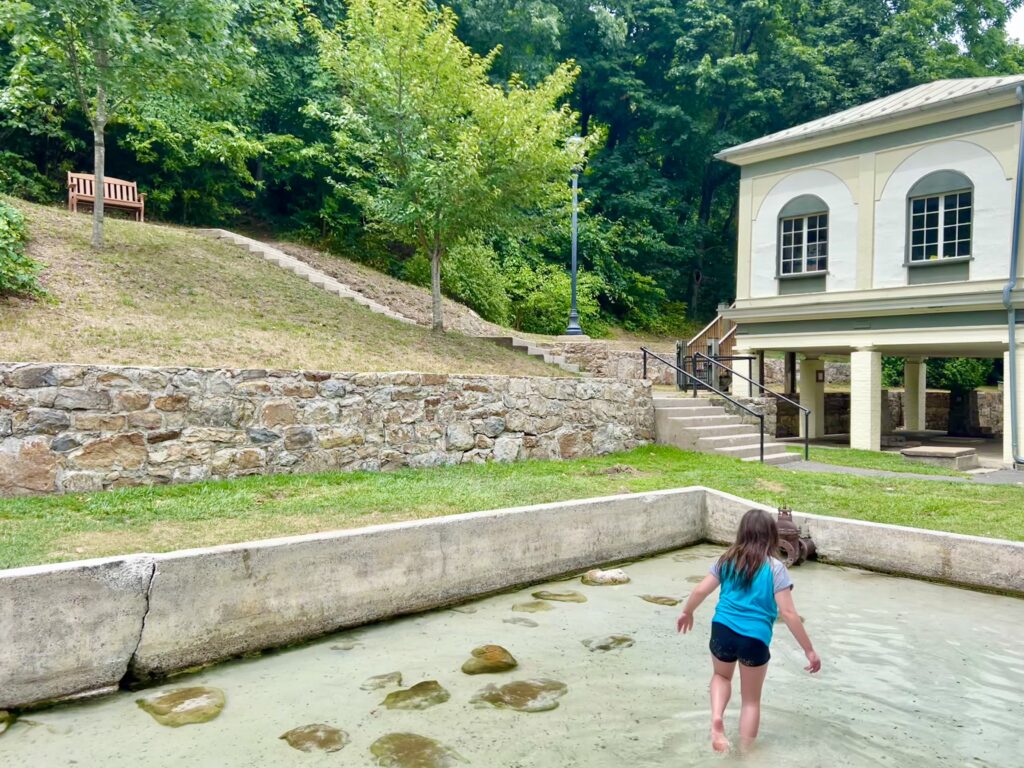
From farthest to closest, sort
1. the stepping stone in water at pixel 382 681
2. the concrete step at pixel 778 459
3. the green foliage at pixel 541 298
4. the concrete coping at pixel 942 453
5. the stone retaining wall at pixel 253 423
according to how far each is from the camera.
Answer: the green foliage at pixel 541 298
the concrete coping at pixel 942 453
the concrete step at pixel 778 459
the stone retaining wall at pixel 253 423
the stepping stone in water at pixel 382 681

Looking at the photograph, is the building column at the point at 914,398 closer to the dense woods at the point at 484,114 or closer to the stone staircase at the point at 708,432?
the dense woods at the point at 484,114

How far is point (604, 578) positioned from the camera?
7164mm

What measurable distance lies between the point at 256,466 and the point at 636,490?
15.1ft

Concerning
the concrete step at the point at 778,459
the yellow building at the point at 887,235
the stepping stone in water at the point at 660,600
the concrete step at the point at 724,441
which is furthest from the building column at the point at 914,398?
the stepping stone in water at the point at 660,600

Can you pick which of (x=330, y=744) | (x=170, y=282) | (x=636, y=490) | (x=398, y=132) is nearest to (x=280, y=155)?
(x=398, y=132)

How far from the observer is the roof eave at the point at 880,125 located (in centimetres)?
1427

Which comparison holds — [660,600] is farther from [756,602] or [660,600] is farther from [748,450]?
[748,450]

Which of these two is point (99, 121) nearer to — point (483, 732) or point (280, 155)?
point (280, 155)

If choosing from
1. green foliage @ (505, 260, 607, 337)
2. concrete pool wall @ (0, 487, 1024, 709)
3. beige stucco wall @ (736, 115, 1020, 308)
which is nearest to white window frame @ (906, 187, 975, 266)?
beige stucco wall @ (736, 115, 1020, 308)

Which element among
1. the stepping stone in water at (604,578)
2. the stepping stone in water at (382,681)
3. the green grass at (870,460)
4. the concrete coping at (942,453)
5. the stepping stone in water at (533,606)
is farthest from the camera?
the concrete coping at (942,453)

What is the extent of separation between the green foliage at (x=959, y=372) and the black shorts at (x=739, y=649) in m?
26.8

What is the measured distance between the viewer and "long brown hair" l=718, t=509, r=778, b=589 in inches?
147

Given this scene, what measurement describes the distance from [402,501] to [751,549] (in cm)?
477

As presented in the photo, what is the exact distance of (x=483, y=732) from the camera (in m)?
4.16
